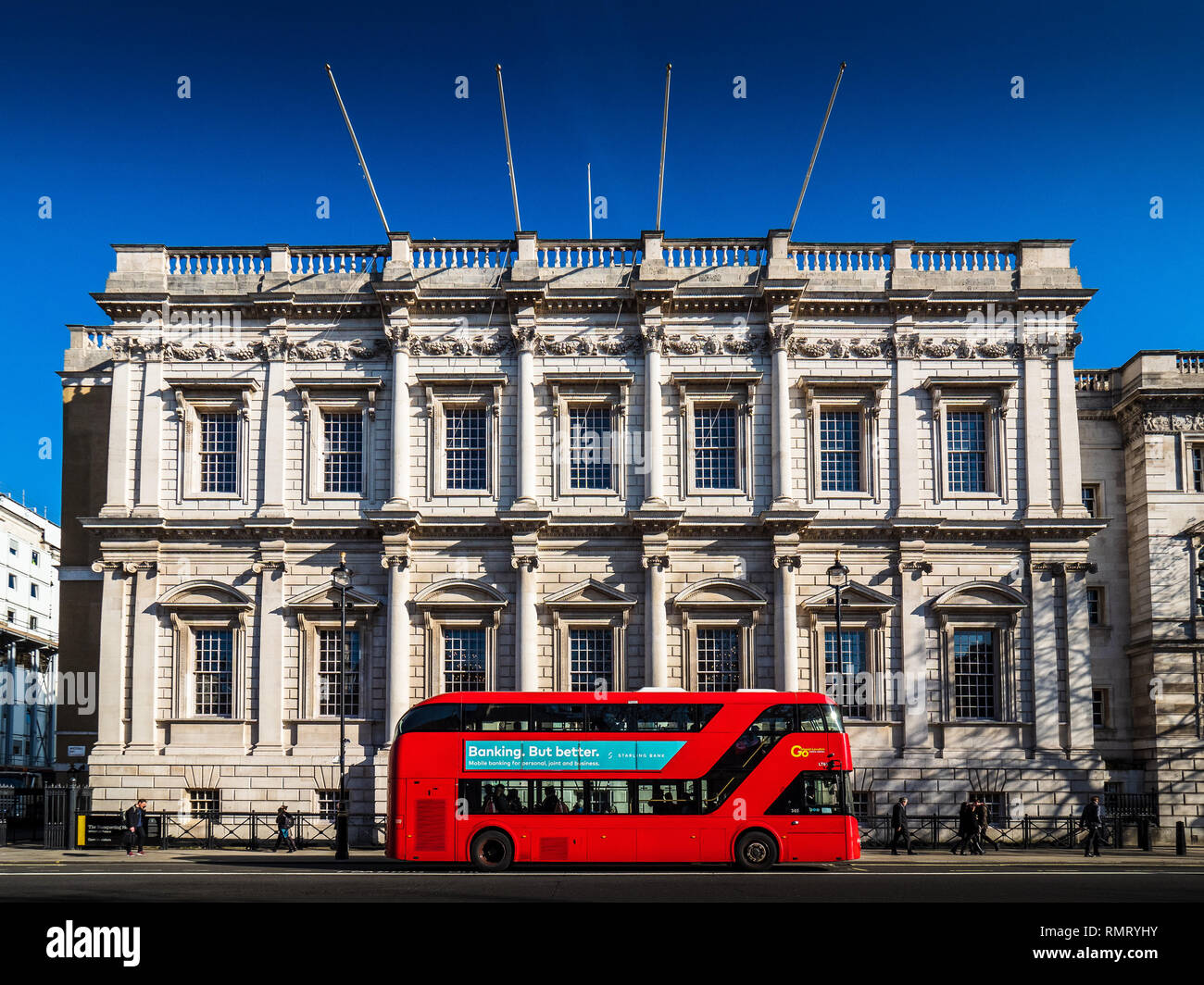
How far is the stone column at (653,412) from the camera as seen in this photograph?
118 ft

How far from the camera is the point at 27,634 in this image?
230ft

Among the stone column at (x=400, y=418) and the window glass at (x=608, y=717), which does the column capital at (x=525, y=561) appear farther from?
the window glass at (x=608, y=717)

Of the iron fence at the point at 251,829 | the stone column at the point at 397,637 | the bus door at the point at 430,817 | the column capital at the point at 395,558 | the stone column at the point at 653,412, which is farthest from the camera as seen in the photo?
the stone column at the point at 653,412

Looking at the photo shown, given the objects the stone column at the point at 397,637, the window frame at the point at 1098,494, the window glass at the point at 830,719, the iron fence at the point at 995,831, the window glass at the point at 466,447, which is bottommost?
the iron fence at the point at 995,831

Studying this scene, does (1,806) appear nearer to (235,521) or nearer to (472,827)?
(235,521)

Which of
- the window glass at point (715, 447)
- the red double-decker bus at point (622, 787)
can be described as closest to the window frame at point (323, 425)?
the window glass at point (715, 447)

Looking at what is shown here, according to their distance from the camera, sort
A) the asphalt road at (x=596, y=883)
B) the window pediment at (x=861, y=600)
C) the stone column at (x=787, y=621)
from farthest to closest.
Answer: the window pediment at (x=861, y=600) < the stone column at (x=787, y=621) < the asphalt road at (x=596, y=883)

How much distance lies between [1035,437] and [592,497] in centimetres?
1296

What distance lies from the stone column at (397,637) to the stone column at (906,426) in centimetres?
1426

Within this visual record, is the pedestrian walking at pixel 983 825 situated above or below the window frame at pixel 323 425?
below

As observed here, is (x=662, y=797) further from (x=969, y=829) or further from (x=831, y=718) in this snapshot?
(x=969, y=829)

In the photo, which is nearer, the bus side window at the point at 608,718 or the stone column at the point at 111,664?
the bus side window at the point at 608,718

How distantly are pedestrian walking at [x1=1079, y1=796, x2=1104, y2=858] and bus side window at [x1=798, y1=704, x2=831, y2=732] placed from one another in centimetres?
969
